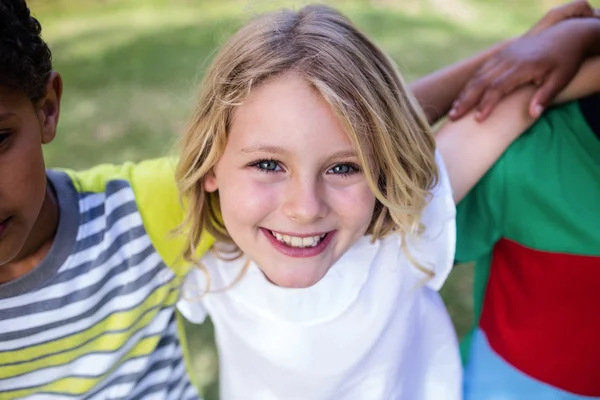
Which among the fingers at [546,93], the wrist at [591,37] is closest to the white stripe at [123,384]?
the fingers at [546,93]

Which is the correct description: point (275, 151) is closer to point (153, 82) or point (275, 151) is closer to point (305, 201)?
point (305, 201)

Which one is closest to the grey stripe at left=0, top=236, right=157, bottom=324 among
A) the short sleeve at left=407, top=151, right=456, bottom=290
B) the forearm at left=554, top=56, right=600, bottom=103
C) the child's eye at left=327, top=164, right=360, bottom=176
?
the child's eye at left=327, top=164, right=360, bottom=176

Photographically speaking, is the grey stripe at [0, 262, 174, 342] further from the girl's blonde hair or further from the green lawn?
the green lawn

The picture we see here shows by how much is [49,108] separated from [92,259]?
34cm

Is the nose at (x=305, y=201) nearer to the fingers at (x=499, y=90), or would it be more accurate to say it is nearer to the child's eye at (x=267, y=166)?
the child's eye at (x=267, y=166)

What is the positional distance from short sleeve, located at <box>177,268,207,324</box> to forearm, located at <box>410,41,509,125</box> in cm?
72

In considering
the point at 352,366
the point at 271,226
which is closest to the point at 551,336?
the point at 352,366

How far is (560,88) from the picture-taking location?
1.63 meters

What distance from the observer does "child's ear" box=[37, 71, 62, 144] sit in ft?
4.59

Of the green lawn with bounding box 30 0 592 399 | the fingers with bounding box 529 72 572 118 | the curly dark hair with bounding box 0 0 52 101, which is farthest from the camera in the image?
the green lawn with bounding box 30 0 592 399

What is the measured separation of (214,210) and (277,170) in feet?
0.96

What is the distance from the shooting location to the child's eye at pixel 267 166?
4.52 feet

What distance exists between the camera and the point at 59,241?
4.80 feet

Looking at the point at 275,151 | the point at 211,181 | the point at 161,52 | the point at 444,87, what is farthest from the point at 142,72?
the point at 275,151
